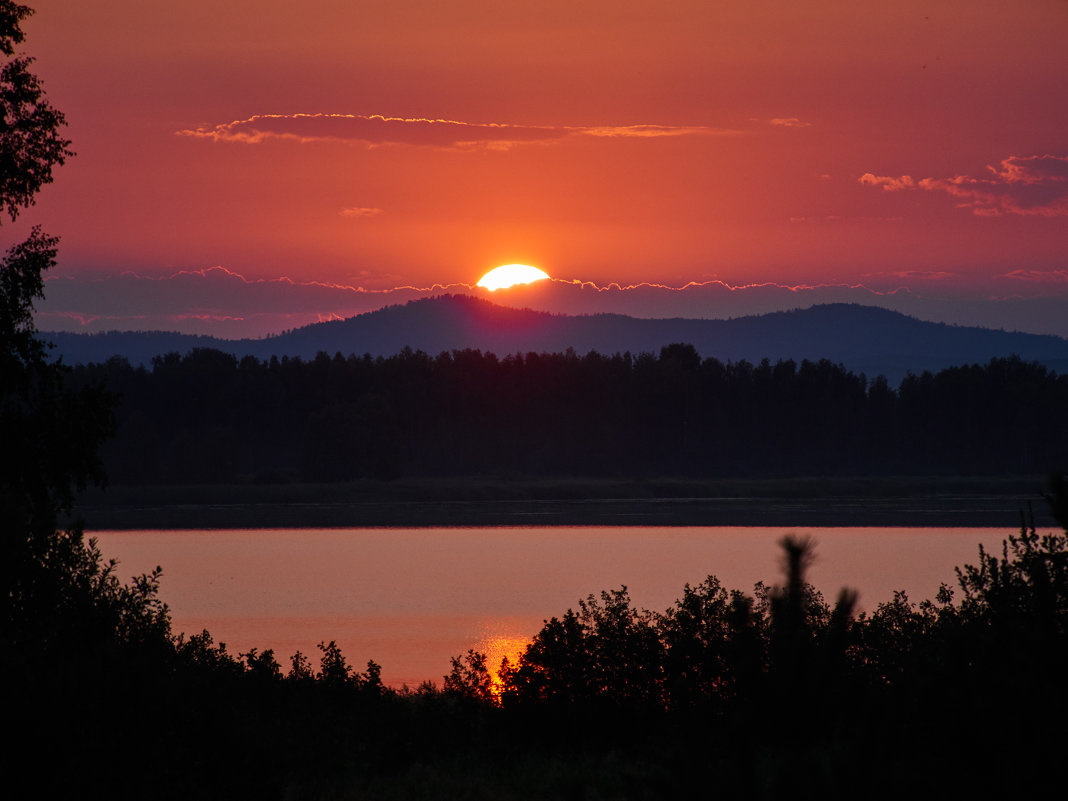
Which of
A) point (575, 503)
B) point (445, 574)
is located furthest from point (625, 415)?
point (445, 574)

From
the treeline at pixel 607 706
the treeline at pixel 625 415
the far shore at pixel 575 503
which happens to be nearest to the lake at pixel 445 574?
the far shore at pixel 575 503

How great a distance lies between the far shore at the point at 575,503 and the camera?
81938 mm

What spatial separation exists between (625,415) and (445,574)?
8543 cm

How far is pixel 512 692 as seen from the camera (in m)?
20.5

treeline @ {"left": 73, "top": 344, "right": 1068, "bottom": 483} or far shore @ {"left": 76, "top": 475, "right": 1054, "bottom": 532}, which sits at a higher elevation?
treeline @ {"left": 73, "top": 344, "right": 1068, "bottom": 483}

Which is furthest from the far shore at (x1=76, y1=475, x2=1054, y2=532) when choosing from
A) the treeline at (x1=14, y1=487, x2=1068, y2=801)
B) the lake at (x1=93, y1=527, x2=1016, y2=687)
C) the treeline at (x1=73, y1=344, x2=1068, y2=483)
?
the treeline at (x1=14, y1=487, x2=1068, y2=801)

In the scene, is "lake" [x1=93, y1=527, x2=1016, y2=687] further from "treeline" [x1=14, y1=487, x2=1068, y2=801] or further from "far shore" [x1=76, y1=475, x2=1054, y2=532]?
"treeline" [x1=14, y1=487, x2=1068, y2=801]

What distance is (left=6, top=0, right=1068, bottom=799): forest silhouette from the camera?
16.9 feet

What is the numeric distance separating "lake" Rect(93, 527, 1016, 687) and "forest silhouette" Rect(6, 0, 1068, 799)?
9.29 meters

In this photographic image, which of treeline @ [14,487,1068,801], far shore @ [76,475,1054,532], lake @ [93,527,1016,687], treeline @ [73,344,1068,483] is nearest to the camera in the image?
treeline @ [14,487,1068,801]

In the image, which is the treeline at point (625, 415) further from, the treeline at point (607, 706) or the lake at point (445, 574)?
the treeline at point (607, 706)

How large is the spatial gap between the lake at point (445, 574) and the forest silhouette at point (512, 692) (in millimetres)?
9287

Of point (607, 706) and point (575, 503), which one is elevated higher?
point (575, 503)

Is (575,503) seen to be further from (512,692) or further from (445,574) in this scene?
(512,692)
